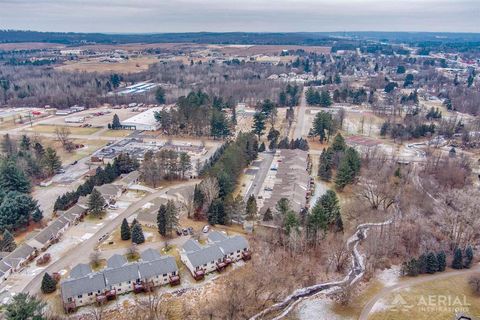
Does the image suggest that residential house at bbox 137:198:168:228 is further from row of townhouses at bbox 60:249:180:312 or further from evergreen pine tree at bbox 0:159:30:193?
evergreen pine tree at bbox 0:159:30:193

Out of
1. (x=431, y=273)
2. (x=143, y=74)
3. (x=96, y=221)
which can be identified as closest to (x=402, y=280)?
(x=431, y=273)

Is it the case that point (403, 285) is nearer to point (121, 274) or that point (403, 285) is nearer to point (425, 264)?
point (425, 264)

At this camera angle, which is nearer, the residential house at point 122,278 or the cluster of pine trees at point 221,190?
the residential house at point 122,278

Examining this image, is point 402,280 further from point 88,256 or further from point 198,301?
point 88,256

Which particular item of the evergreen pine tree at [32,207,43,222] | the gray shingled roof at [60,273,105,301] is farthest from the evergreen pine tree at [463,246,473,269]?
the evergreen pine tree at [32,207,43,222]

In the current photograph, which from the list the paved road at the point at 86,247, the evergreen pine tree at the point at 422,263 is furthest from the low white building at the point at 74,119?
the evergreen pine tree at the point at 422,263

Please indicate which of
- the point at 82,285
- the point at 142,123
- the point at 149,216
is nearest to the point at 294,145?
the point at 149,216

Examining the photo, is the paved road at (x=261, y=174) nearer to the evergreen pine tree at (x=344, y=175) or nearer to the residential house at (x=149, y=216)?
A: the evergreen pine tree at (x=344, y=175)
